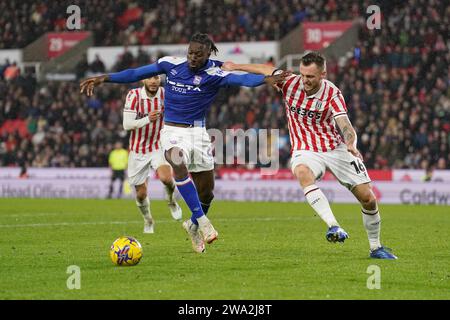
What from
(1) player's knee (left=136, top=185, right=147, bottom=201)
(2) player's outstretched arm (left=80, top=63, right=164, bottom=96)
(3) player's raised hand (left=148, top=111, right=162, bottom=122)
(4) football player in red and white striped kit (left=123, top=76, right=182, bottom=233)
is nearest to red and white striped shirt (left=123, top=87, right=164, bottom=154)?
(4) football player in red and white striped kit (left=123, top=76, right=182, bottom=233)

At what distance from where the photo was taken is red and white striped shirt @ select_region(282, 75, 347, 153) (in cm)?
1062

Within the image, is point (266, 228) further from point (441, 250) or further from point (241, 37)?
point (241, 37)

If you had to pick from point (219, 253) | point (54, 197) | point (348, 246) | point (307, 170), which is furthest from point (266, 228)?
point (54, 197)

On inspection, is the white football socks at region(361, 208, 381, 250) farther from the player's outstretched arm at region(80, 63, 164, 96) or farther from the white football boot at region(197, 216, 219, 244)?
the player's outstretched arm at region(80, 63, 164, 96)

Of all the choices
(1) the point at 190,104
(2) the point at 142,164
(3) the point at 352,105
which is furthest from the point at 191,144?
(3) the point at 352,105

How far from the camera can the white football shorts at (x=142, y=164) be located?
605 inches

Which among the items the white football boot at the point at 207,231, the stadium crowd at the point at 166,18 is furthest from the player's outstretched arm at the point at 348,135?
the stadium crowd at the point at 166,18

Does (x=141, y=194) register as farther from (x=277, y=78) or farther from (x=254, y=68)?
(x=277, y=78)

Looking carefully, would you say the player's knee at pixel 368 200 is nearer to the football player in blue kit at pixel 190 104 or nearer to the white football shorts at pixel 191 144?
the football player in blue kit at pixel 190 104

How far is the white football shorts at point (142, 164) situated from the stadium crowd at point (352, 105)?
12640mm

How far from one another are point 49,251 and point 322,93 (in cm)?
402

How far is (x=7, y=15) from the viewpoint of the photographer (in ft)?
125

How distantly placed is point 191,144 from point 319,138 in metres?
1.67

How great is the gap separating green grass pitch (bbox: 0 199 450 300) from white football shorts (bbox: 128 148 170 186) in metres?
0.89
